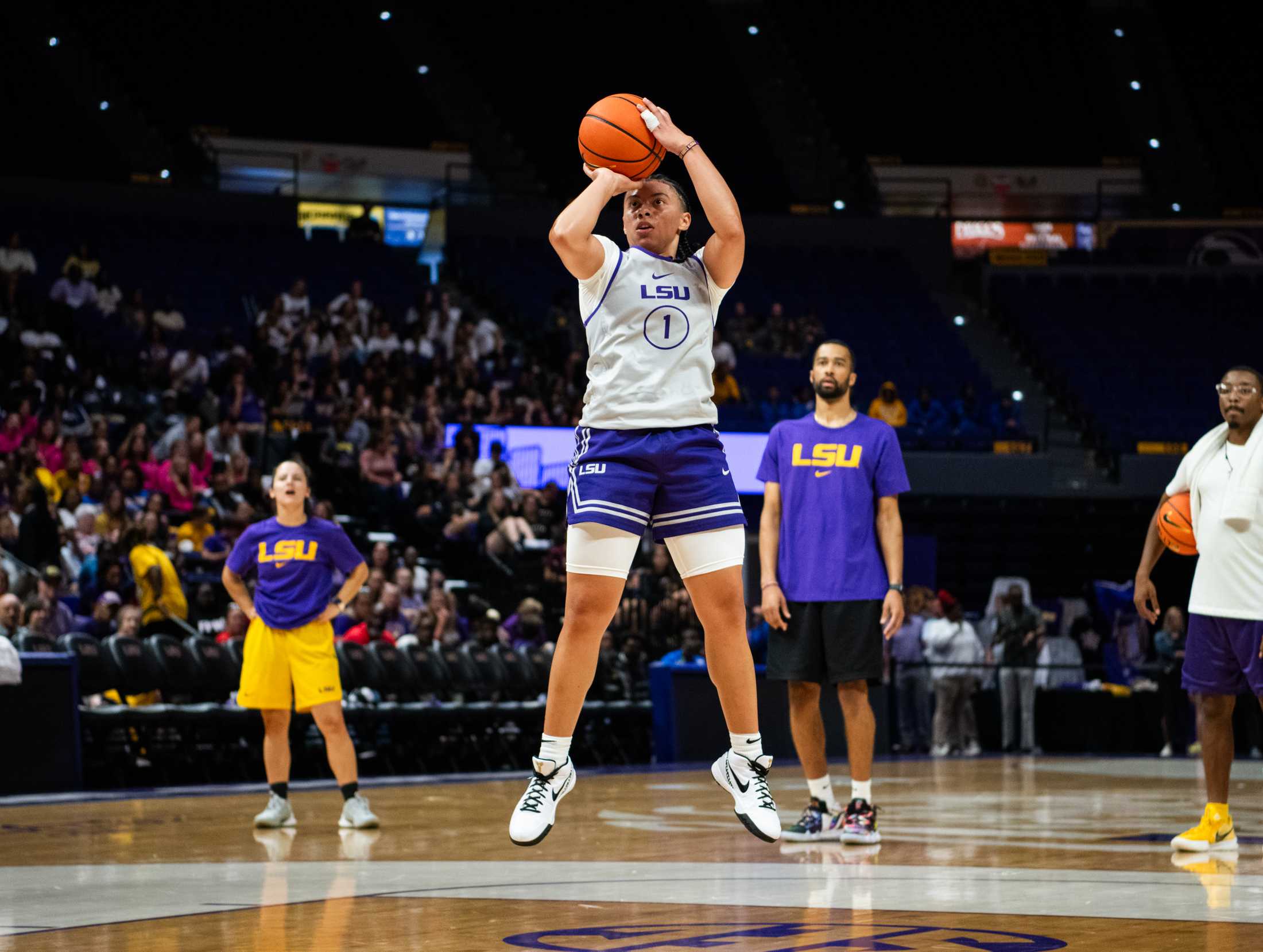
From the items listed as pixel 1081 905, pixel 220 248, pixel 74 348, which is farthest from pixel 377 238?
pixel 1081 905

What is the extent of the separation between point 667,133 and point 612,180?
211 mm

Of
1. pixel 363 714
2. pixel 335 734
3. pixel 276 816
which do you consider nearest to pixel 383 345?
pixel 363 714

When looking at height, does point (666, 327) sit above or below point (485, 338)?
below

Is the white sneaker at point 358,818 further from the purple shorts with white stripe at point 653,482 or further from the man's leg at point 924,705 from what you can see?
the man's leg at point 924,705

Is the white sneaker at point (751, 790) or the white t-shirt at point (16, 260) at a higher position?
the white t-shirt at point (16, 260)

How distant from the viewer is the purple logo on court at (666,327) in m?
4.90

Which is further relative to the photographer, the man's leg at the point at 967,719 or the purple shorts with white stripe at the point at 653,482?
the man's leg at the point at 967,719

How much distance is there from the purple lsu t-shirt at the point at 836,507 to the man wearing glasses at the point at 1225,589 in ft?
3.90

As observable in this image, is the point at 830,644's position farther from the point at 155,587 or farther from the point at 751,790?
the point at 155,587

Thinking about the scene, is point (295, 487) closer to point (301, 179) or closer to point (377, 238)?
point (377, 238)

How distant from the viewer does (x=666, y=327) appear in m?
4.91

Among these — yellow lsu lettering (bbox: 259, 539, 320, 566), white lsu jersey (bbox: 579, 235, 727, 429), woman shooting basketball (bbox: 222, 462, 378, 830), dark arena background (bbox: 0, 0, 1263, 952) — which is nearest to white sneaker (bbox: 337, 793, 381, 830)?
dark arena background (bbox: 0, 0, 1263, 952)

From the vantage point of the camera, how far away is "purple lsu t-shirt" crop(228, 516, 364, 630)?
28.1 feet

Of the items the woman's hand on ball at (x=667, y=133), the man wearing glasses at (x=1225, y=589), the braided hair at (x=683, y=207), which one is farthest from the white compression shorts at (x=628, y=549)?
the man wearing glasses at (x=1225, y=589)
